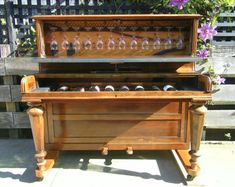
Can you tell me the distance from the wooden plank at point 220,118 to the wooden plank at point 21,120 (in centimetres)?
207

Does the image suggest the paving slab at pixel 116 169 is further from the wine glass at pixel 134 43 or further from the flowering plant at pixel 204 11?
the wine glass at pixel 134 43

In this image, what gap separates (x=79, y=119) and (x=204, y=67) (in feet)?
4.66

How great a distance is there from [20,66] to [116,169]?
4.97 feet

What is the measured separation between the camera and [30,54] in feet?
9.55

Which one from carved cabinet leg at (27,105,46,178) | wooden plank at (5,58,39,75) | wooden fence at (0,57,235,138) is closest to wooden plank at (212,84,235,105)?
wooden fence at (0,57,235,138)

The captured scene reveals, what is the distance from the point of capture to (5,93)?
2.90m

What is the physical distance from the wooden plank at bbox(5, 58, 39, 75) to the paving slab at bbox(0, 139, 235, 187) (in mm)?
841

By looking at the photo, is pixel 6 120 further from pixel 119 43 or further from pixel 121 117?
pixel 119 43

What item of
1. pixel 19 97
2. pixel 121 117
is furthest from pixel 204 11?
pixel 19 97

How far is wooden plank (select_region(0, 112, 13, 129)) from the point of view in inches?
117

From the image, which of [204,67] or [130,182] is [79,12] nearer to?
[204,67]

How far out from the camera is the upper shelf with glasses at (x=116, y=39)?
2342 millimetres

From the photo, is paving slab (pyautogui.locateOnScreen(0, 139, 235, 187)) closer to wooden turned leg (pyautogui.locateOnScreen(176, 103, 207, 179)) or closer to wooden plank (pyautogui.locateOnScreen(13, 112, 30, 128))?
wooden turned leg (pyautogui.locateOnScreen(176, 103, 207, 179))

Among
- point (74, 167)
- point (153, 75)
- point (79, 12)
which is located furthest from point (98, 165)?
point (79, 12)
